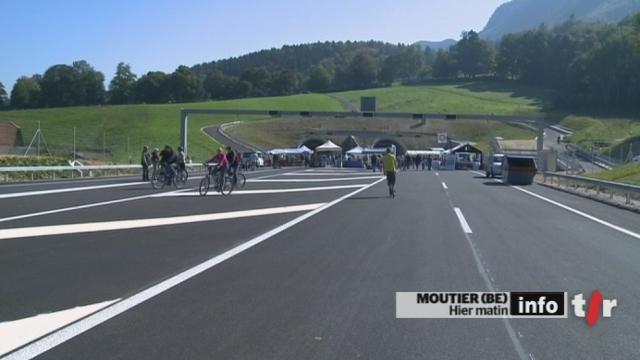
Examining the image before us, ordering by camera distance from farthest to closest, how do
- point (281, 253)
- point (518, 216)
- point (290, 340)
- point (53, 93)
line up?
point (53, 93), point (518, 216), point (281, 253), point (290, 340)

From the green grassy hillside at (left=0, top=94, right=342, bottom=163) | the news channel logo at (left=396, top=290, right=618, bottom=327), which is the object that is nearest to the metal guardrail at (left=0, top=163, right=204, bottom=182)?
the green grassy hillside at (left=0, top=94, right=342, bottom=163)

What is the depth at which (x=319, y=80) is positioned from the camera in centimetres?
18738

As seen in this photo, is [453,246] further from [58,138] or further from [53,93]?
[53,93]

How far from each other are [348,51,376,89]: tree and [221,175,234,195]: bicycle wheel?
165 meters

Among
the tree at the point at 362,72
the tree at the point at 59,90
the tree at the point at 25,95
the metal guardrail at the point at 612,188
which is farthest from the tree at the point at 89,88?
the metal guardrail at the point at 612,188

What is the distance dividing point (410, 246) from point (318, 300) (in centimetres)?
472

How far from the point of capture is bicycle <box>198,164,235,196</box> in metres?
25.6

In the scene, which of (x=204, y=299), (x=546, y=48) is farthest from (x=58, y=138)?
(x=546, y=48)

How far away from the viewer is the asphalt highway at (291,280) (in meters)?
6.12

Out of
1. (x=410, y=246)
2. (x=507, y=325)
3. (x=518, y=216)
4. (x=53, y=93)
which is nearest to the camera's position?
(x=507, y=325)

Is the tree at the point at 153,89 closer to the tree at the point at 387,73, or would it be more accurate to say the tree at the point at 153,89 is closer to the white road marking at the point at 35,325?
the tree at the point at 387,73

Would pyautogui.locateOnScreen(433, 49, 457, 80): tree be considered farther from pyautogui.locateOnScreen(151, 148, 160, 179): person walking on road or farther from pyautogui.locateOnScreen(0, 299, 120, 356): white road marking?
pyautogui.locateOnScreen(0, 299, 120, 356): white road marking

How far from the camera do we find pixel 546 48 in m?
160

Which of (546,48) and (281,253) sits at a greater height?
(546,48)
